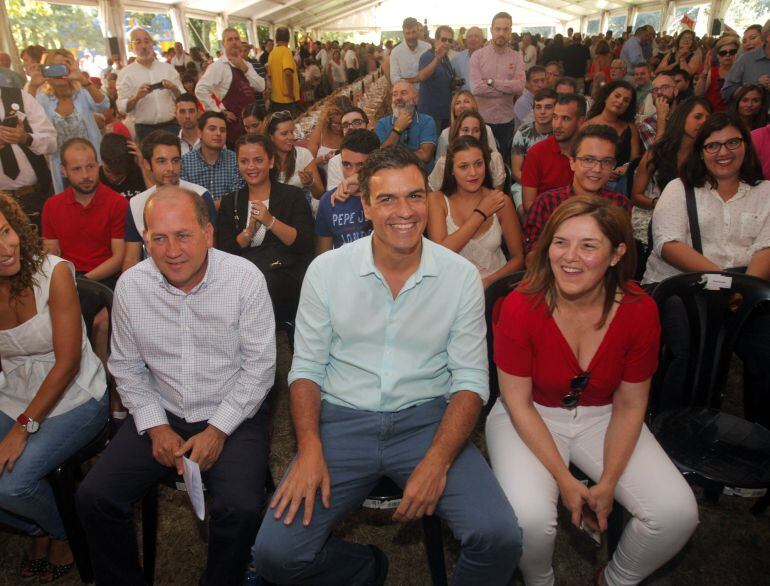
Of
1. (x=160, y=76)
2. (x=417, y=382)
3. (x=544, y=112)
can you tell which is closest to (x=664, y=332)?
(x=417, y=382)

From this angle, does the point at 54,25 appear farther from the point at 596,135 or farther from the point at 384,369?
the point at 384,369

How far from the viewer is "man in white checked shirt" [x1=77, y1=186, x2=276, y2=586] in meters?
1.61

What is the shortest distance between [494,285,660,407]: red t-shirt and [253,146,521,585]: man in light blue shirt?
0.13 meters

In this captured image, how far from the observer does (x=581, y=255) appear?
1.59m

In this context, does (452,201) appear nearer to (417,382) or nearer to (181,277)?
(417,382)

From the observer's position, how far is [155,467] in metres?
1.71

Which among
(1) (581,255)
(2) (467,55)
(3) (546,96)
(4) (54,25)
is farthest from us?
(4) (54,25)

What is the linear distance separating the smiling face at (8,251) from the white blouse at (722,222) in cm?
264

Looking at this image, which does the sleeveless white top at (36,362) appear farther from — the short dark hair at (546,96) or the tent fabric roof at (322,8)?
the tent fabric roof at (322,8)

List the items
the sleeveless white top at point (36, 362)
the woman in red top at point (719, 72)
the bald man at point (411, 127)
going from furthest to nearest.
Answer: the woman in red top at point (719, 72)
the bald man at point (411, 127)
the sleeveless white top at point (36, 362)

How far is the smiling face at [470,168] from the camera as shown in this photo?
8.73 ft

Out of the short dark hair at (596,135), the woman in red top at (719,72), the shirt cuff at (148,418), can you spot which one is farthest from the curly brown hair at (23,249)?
the woman in red top at (719,72)

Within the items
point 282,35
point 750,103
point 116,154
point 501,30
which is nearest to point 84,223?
point 116,154

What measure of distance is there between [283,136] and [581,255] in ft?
8.91
